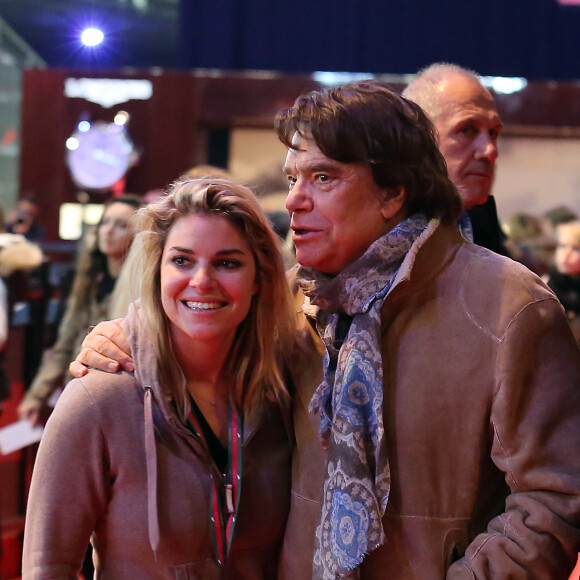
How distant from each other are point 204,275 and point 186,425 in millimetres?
Answer: 330

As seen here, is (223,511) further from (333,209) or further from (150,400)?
(333,209)

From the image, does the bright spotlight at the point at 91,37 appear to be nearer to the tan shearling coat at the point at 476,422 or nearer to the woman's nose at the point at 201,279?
the woman's nose at the point at 201,279

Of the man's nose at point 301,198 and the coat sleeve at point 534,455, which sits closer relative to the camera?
the coat sleeve at point 534,455

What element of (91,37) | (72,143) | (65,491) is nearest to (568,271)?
(65,491)

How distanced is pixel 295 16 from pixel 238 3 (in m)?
0.60

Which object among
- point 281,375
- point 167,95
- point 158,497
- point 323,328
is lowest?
point 158,497

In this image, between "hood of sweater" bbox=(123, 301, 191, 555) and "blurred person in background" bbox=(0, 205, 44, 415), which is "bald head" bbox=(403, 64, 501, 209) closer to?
"hood of sweater" bbox=(123, 301, 191, 555)

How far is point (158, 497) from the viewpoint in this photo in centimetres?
177

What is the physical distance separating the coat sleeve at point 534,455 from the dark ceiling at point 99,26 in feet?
24.0

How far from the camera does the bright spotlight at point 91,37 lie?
27.1 ft

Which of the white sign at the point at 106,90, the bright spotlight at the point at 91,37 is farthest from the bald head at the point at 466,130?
the bright spotlight at the point at 91,37

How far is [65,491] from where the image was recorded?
5.68 feet

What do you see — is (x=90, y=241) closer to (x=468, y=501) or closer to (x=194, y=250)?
(x=194, y=250)

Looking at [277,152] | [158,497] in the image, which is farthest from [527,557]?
[277,152]
